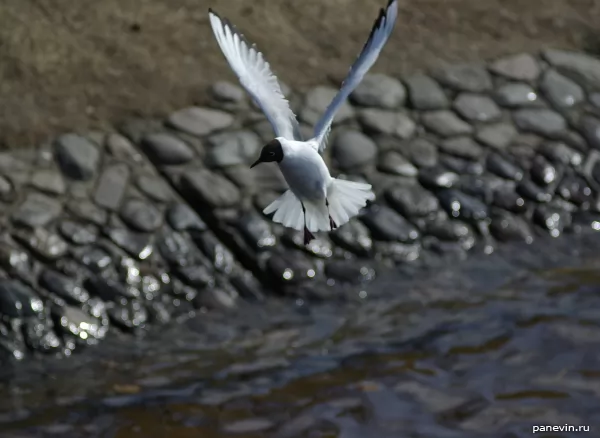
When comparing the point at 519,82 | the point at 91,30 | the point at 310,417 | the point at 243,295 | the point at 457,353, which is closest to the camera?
the point at 310,417

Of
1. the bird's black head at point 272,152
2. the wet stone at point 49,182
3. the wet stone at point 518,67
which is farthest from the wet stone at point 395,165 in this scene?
the bird's black head at point 272,152

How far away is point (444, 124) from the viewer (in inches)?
337

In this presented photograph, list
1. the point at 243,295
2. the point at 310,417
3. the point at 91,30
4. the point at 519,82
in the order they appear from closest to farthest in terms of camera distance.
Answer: the point at 310,417
the point at 243,295
the point at 91,30
the point at 519,82

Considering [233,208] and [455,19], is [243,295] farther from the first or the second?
[455,19]

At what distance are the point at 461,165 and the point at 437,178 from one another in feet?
0.73

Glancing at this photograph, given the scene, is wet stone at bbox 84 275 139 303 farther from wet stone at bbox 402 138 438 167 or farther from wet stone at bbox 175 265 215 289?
wet stone at bbox 402 138 438 167

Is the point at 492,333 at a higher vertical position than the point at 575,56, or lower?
lower

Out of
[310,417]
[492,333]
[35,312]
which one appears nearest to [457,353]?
[492,333]

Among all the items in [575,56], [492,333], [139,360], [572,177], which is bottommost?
[139,360]

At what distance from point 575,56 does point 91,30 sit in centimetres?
337

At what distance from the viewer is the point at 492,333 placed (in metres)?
6.87

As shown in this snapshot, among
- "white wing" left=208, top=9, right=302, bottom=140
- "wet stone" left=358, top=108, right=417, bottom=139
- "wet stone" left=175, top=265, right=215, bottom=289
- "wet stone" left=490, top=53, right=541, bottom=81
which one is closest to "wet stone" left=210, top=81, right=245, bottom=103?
"wet stone" left=358, top=108, right=417, bottom=139

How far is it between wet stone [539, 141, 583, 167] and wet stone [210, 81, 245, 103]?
6.64 ft

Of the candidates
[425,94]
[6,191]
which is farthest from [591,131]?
[6,191]
